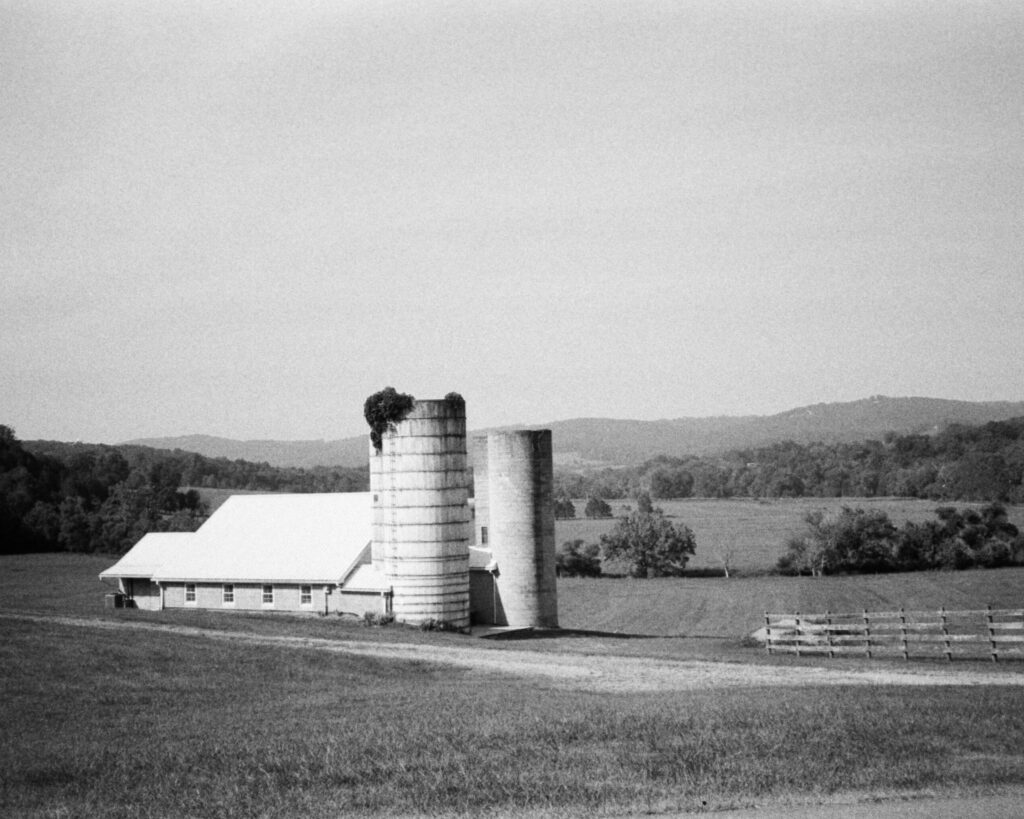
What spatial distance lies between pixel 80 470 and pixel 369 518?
58434 mm

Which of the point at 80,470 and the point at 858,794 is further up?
the point at 80,470

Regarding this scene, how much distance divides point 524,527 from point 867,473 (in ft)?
277

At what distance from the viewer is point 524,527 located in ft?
139

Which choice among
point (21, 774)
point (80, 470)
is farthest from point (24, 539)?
point (21, 774)

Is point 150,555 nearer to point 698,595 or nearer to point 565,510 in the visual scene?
point 698,595

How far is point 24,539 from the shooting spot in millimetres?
81750

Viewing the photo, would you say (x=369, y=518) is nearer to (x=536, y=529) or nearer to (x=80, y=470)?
(x=536, y=529)

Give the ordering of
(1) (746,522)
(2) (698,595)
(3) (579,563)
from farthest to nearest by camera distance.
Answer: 1. (1) (746,522)
2. (3) (579,563)
3. (2) (698,595)

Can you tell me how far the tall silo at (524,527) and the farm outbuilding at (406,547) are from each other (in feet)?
0.12

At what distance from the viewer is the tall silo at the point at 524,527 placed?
139ft

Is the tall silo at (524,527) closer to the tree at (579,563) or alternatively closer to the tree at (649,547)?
the tree at (579,563)

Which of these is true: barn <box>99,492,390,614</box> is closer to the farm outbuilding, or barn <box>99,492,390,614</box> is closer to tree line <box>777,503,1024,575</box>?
the farm outbuilding

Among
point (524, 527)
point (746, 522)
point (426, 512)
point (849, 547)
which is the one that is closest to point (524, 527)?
point (524, 527)

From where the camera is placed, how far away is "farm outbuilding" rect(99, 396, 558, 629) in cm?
4038
